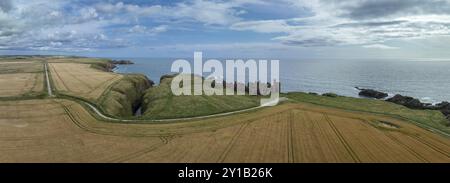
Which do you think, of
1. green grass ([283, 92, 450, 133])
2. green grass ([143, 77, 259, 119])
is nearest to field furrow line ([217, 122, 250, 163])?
green grass ([143, 77, 259, 119])

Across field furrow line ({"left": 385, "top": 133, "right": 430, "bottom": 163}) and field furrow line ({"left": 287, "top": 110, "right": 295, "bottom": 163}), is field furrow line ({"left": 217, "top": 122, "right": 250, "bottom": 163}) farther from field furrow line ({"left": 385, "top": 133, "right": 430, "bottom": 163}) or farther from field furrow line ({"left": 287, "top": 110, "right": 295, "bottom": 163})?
field furrow line ({"left": 385, "top": 133, "right": 430, "bottom": 163})

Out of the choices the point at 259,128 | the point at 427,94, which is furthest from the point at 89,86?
the point at 427,94

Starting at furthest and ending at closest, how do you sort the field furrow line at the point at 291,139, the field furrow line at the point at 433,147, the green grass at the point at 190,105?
the green grass at the point at 190,105, the field furrow line at the point at 433,147, the field furrow line at the point at 291,139

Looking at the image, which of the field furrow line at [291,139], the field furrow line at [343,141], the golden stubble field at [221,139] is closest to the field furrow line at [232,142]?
the golden stubble field at [221,139]

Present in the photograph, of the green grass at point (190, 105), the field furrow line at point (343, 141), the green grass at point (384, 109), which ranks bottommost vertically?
the green grass at point (384, 109)

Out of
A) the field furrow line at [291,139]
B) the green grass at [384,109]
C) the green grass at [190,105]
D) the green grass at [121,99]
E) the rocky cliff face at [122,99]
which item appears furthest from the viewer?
the rocky cliff face at [122,99]

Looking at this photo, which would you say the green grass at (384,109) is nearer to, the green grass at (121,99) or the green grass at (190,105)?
the green grass at (190,105)
